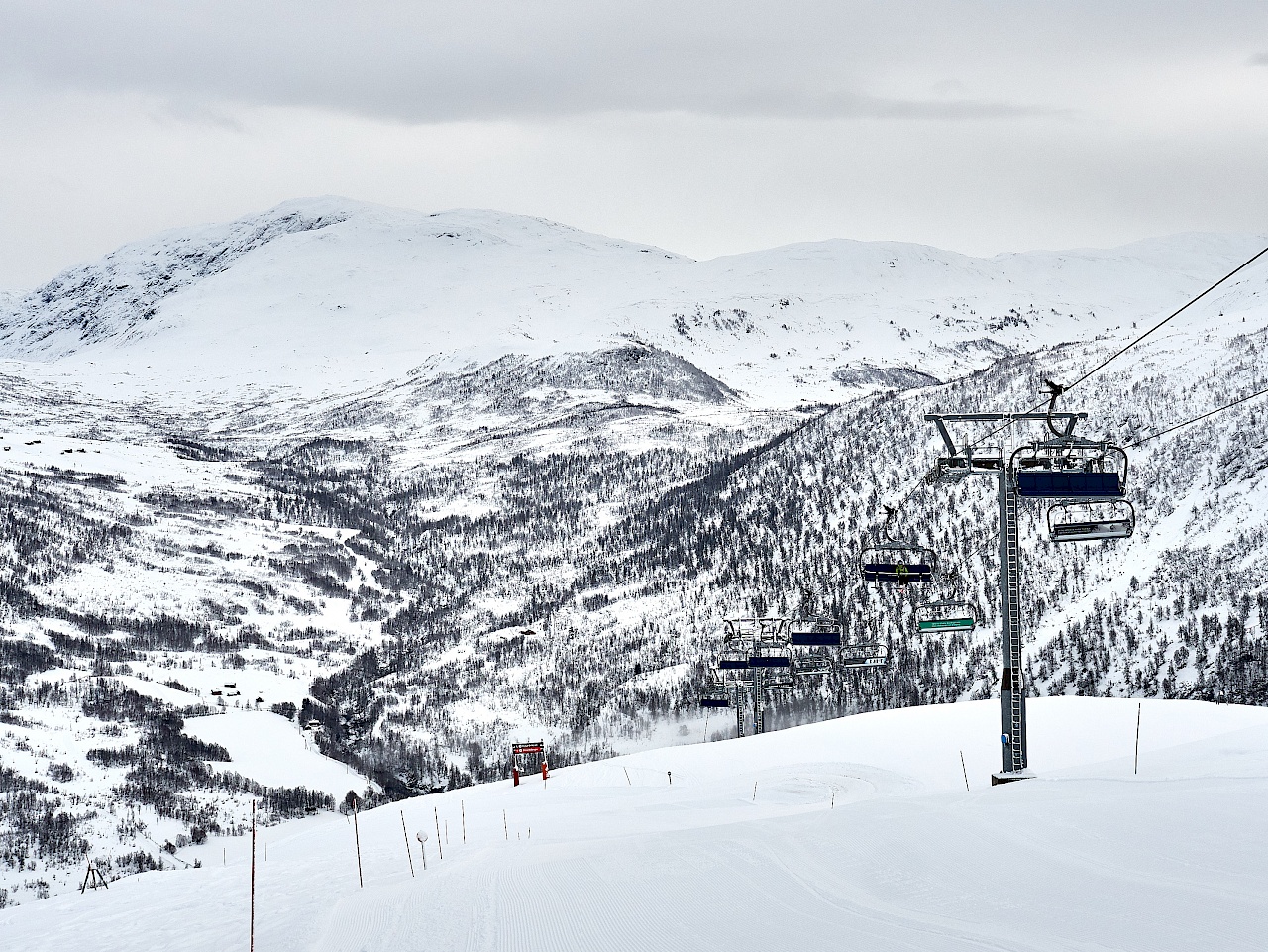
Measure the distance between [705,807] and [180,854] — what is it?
52.5 meters

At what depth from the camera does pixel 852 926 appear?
1504 centimetres

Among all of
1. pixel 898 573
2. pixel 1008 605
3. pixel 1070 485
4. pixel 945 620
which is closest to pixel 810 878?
pixel 1008 605

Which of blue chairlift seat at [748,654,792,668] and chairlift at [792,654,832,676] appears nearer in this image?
blue chairlift seat at [748,654,792,668]

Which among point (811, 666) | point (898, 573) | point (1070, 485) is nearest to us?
point (1070, 485)

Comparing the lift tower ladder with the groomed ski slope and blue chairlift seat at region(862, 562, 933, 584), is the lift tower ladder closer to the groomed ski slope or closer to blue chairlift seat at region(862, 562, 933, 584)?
the groomed ski slope

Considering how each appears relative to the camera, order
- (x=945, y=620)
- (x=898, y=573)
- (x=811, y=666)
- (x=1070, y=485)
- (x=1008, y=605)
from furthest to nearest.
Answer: (x=811, y=666), (x=898, y=573), (x=945, y=620), (x=1008, y=605), (x=1070, y=485)

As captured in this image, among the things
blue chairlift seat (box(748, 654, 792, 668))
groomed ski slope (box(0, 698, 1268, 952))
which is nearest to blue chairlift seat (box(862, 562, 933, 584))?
groomed ski slope (box(0, 698, 1268, 952))

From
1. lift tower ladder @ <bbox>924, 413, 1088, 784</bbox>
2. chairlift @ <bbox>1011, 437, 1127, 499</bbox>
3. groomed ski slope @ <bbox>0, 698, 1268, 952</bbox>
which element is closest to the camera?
groomed ski slope @ <bbox>0, 698, 1268, 952</bbox>

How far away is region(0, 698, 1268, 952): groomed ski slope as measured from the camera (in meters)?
14.7

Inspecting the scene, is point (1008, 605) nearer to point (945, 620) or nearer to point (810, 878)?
point (945, 620)

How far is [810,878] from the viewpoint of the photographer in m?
17.8

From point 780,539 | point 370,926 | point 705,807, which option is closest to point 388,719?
point 780,539

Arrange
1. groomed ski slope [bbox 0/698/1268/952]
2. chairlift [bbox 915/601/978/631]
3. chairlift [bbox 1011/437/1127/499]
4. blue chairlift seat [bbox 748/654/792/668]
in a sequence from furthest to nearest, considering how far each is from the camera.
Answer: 1. blue chairlift seat [bbox 748/654/792/668]
2. chairlift [bbox 915/601/978/631]
3. chairlift [bbox 1011/437/1127/499]
4. groomed ski slope [bbox 0/698/1268/952]

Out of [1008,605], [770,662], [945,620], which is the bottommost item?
[770,662]
